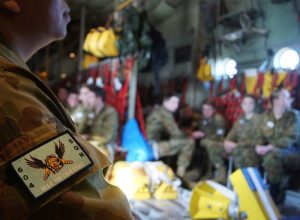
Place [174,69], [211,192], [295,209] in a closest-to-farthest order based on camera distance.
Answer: [211,192]
[295,209]
[174,69]

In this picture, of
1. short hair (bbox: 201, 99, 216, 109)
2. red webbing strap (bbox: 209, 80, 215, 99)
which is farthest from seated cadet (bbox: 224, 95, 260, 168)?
short hair (bbox: 201, 99, 216, 109)

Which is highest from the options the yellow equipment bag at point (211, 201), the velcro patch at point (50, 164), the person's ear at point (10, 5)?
the person's ear at point (10, 5)

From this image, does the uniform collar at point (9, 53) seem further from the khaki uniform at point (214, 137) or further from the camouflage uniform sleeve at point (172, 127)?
the camouflage uniform sleeve at point (172, 127)

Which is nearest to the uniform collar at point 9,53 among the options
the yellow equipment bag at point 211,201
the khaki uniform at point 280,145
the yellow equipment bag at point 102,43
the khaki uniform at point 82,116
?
the yellow equipment bag at point 211,201

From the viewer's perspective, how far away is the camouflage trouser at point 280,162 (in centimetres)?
293

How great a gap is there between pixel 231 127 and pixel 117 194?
10.8 feet

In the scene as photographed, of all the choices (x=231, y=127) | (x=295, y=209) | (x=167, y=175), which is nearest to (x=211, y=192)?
(x=295, y=209)

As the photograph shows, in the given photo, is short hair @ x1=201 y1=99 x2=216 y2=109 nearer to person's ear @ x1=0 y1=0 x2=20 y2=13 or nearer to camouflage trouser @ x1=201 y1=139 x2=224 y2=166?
camouflage trouser @ x1=201 y1=139 x2=224 y2=166

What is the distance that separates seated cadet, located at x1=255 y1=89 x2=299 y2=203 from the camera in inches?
117

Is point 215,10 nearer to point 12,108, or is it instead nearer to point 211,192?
point 211,192

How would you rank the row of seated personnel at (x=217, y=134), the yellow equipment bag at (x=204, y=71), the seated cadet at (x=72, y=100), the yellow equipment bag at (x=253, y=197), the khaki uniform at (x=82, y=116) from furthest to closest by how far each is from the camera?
the seated cadet at (x=72, y=100) < the khaki uniform at (x=82, y=116) < the yellow equipment bag at (x=204, y=71) < the row of seated personnel at (x=217, y=134) < the yellow equipment bag at (x=253, y=197)

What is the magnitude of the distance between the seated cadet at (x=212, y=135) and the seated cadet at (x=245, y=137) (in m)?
0.17

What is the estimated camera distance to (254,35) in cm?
281

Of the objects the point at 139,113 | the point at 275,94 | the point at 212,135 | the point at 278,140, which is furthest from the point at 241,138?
the point at 139,113
